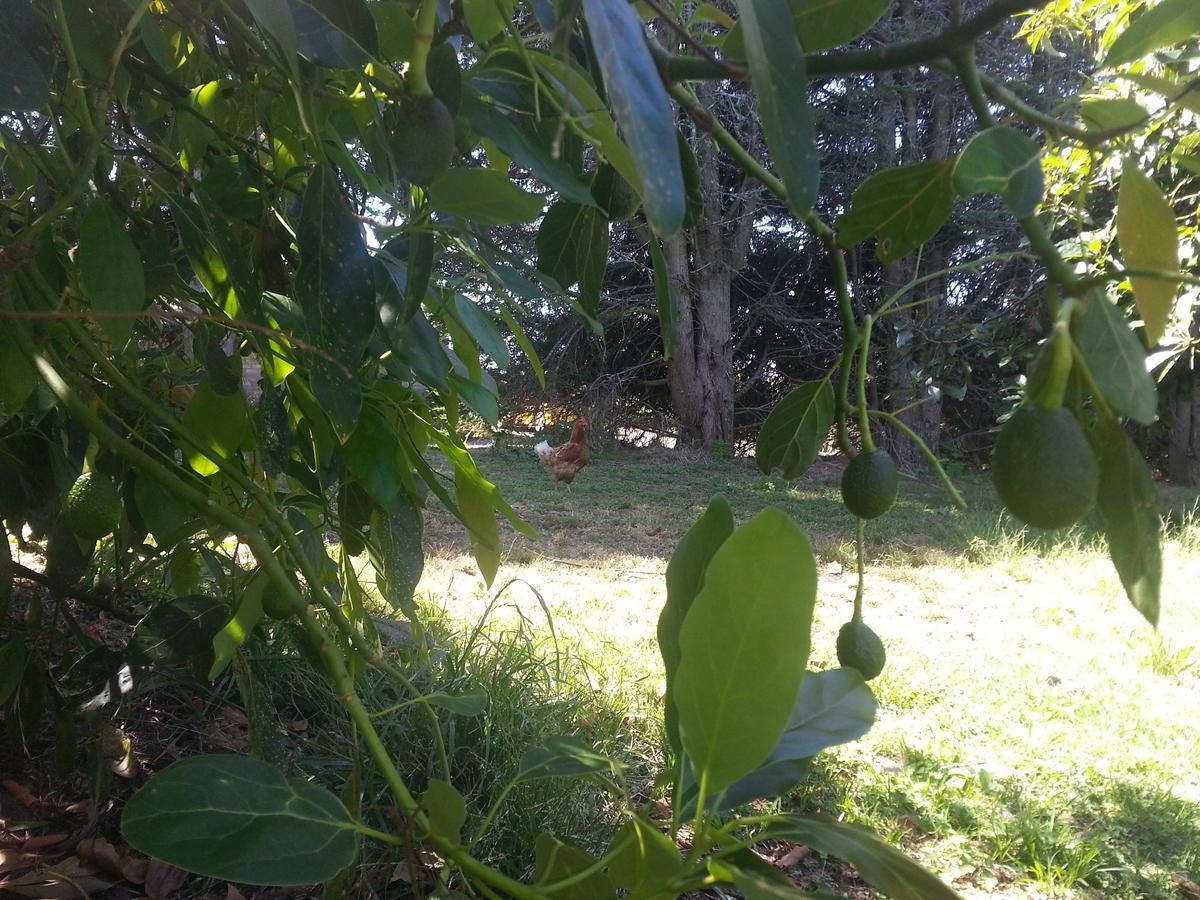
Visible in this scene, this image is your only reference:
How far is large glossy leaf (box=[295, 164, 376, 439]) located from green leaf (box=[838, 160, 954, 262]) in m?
0.32

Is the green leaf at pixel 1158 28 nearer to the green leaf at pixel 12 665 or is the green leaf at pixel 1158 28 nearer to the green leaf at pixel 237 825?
the green leaf at pixel 237 825

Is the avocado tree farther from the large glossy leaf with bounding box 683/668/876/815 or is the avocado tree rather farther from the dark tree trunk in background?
the dark tree trunk in background

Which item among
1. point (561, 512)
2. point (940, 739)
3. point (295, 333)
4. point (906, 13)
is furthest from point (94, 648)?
point (906, 13)

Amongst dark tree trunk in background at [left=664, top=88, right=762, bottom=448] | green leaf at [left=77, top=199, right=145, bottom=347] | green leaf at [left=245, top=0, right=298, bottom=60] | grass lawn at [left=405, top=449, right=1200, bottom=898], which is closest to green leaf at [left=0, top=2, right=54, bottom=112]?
green leaf at [left=77, top=199, right=145, bottom=347]

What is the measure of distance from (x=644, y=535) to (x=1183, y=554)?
2.47m

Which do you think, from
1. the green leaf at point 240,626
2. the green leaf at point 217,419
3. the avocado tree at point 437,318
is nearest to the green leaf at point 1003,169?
the avocado tree at point 437,318

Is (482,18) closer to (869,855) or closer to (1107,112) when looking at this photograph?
(1107,112)

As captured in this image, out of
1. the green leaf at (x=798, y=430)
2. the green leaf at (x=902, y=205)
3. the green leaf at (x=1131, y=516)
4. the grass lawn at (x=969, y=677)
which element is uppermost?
the green leaf at (x=902, y=205)

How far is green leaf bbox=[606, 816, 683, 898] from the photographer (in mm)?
471

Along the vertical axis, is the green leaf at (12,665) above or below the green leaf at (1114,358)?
below

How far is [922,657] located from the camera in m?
2.88

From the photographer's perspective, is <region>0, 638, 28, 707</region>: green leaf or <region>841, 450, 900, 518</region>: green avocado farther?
<region>0, 638, 28, 707</region>: green leaf

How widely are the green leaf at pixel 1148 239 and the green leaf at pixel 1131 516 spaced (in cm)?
10

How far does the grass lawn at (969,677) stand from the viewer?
73.3 inches
